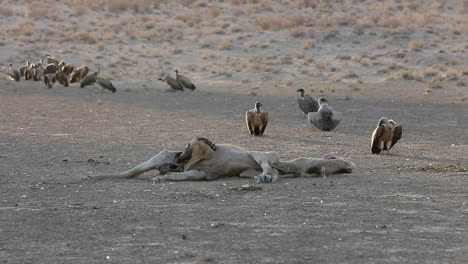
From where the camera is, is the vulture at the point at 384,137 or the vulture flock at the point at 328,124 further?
the vulture flock at the point at 328,124

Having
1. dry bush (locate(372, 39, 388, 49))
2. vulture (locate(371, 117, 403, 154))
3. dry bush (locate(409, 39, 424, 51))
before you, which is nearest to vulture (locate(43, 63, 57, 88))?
dry bush (locate(372, 39, 388, 49))

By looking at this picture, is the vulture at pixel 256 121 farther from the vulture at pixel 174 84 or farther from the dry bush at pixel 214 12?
the dry bush at pixel 214 12

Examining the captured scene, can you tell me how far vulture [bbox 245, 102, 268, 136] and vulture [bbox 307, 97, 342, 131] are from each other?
137 cm

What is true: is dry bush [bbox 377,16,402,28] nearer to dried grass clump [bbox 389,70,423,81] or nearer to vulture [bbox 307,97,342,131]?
dried grass clump [bbox 389,70,423,81]

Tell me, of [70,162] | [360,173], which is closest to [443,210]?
[360,173]

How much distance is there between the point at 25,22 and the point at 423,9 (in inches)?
773

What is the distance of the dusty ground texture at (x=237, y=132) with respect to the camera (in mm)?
9602

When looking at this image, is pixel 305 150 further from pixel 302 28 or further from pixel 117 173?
pixel 302 28

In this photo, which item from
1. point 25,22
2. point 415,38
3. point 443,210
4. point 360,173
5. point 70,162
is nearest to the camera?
point 443,210

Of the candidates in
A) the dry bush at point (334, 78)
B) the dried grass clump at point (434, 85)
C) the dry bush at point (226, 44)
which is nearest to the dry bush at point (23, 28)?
the dry bush at point (226, 44)

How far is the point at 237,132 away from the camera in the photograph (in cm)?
2100

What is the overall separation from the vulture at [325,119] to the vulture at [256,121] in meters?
1.37

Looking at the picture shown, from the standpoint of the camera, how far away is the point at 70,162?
625 inches

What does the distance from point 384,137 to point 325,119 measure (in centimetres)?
430
